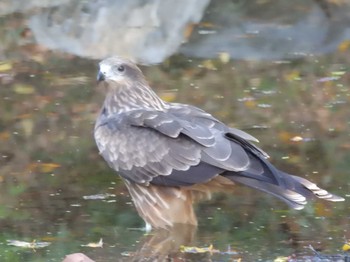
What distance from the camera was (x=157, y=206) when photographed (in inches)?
288

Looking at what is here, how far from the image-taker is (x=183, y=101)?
1044cm

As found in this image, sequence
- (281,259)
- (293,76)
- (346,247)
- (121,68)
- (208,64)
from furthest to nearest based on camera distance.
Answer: (208,64)
(293,76)
(121,68)
(346,247)
(281,259)

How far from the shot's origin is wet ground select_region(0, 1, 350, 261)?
23.0 feet

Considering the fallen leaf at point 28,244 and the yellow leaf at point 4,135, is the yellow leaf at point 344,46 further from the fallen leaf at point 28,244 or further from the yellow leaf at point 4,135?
the fallen leaf at point 28,244

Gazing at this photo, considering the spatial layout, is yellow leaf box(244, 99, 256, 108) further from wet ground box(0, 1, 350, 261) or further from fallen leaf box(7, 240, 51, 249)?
fallen leaf box(7, 240, 51, 249)

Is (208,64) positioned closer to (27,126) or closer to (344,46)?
(344,46)

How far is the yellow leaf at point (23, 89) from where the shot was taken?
10.8m

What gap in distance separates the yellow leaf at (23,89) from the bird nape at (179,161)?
3056 millimetres

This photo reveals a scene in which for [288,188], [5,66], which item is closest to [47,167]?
[288,188]

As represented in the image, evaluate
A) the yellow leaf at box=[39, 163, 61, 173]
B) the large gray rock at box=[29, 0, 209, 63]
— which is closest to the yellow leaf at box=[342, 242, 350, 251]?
the yellow leaf at box=[39, 163, 61, 173]

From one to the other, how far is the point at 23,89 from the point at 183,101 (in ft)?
5.66

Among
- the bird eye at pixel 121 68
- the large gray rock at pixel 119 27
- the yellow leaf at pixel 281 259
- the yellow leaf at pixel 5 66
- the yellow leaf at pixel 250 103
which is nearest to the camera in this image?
the yellow leaf at pixel 281 259

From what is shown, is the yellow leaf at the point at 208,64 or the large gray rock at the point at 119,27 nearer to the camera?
the yellow leaf at the point at 208,64

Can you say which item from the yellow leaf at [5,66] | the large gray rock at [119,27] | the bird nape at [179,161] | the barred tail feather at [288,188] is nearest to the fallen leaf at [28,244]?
the bird nape at [179,161]
